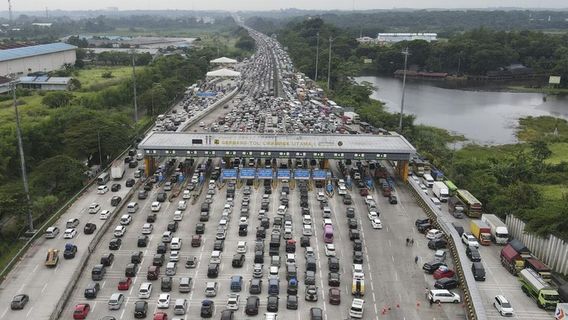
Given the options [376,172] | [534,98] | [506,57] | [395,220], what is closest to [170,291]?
[395,220]

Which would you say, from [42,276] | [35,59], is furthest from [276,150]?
[35,59]

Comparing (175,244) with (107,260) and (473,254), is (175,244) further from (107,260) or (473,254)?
(473,254)

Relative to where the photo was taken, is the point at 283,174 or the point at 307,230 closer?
the point at 307,230

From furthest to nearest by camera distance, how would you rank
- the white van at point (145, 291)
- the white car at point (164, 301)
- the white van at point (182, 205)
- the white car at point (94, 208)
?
the white van at point (182, 205), the white car at point (94, 208), the white van at point (145, 291), the white car at point (164, 301)

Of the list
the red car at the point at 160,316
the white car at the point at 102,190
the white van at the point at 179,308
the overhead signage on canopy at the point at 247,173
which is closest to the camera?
the red car at the point at 160,316

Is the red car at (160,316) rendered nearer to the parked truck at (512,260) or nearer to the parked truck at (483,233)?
the parked truck at (512,260)

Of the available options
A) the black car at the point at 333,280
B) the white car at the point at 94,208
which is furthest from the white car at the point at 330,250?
the white car at the point at 94,208
